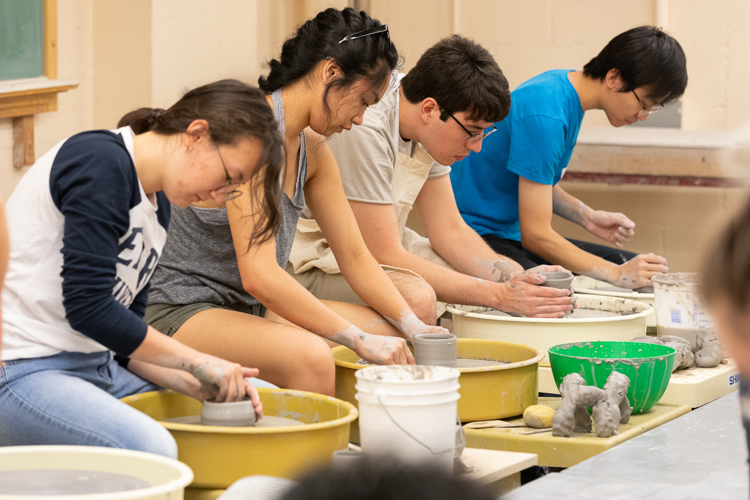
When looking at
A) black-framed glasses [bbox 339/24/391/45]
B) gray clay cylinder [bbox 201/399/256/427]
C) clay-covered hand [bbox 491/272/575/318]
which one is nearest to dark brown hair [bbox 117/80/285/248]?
gray clay cylinder [bbox 201/399/256/427]

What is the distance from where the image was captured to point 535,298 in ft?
7.91

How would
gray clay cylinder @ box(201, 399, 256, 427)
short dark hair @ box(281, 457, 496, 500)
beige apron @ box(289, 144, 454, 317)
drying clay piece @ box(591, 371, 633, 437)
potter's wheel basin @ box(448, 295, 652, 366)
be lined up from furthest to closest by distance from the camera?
beige apron @ box(289, 144, 454, 317), potter's wheel basin @ box(448, 295, 652, 366), drying clay piece @ box(591, 371, 633, 437), gray clay cylinder @ box(201, 399, 256, 427), short dark hair @ box(281, 457, 496, 500)

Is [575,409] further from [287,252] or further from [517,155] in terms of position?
[517,155]

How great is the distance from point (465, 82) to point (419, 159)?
0.37 m

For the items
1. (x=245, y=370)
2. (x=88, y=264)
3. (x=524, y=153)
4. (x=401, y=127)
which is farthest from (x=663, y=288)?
(x=88, y=264)

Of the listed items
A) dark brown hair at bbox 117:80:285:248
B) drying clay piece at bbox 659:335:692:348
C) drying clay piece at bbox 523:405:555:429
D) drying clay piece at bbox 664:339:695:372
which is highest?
dark brown hair at bbox 117:80:285:248

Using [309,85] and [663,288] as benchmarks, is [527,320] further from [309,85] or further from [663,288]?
[309,85]

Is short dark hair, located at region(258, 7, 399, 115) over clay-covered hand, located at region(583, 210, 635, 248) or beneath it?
over

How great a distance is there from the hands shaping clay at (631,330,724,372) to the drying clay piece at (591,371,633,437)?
369 millimetres

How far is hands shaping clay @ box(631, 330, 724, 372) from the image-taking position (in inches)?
88.0

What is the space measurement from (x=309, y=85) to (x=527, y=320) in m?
0.89

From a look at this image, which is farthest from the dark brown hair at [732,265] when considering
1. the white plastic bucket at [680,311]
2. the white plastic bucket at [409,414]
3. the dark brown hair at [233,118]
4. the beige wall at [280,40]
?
the beige wall at [280,40]

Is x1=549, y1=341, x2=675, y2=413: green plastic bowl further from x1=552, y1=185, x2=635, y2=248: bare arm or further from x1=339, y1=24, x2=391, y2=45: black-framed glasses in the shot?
x1=552, y1=185, x2=635, y2=248: bare arm

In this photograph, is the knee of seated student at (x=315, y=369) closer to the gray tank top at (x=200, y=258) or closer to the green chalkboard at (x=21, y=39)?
the gray tank top at (x=200, y=258)
